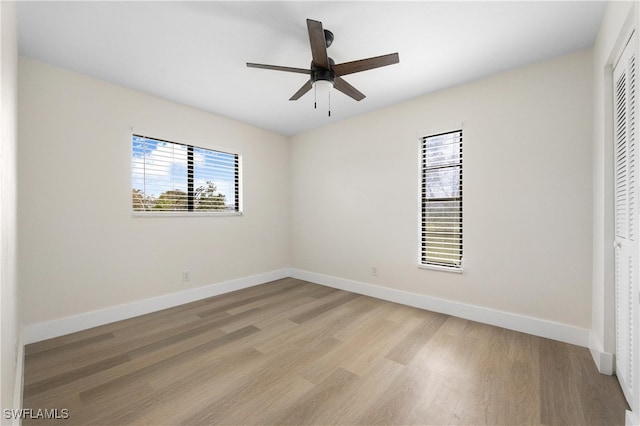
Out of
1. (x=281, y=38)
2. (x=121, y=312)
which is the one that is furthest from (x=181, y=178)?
(x=281, y=38)

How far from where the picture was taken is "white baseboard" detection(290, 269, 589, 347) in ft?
7.88

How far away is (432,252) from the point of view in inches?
129

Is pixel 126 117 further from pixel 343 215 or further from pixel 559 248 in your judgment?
pixel 559 248

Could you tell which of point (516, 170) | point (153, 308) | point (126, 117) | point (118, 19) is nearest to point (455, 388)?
point (516, 170)

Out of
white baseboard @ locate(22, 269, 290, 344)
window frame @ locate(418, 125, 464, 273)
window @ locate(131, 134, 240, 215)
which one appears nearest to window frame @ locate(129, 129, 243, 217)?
window @ locate(131, 134, 240, 215)

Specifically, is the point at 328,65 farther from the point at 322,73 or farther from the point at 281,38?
the point at 281,38

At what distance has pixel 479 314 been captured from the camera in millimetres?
2857

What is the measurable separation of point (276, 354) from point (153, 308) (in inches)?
76.6

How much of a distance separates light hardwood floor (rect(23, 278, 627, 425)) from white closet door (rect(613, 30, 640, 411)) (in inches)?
11.6

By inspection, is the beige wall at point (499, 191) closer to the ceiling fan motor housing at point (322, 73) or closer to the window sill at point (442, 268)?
the window sill at point (442, 268)

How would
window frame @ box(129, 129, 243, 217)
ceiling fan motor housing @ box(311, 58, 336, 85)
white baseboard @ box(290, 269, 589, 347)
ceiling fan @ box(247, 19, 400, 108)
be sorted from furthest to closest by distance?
window frame @ box(129, 129, 243, 217) → white baseboard @ box(290, 269, 589, 347) → ceiling fan motor housing @ box(311, 58, 336, 85) → ceiling fan @ box(247, 19, 400, 108)

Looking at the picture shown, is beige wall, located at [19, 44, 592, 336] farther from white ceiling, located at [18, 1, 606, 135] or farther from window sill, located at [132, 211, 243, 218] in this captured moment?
white ceiling, located at [18, 1, 606, 135]

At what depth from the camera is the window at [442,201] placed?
307 centimetres

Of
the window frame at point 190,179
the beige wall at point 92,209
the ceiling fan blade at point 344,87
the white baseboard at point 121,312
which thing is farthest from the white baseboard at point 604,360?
the window frame at point 190,179
